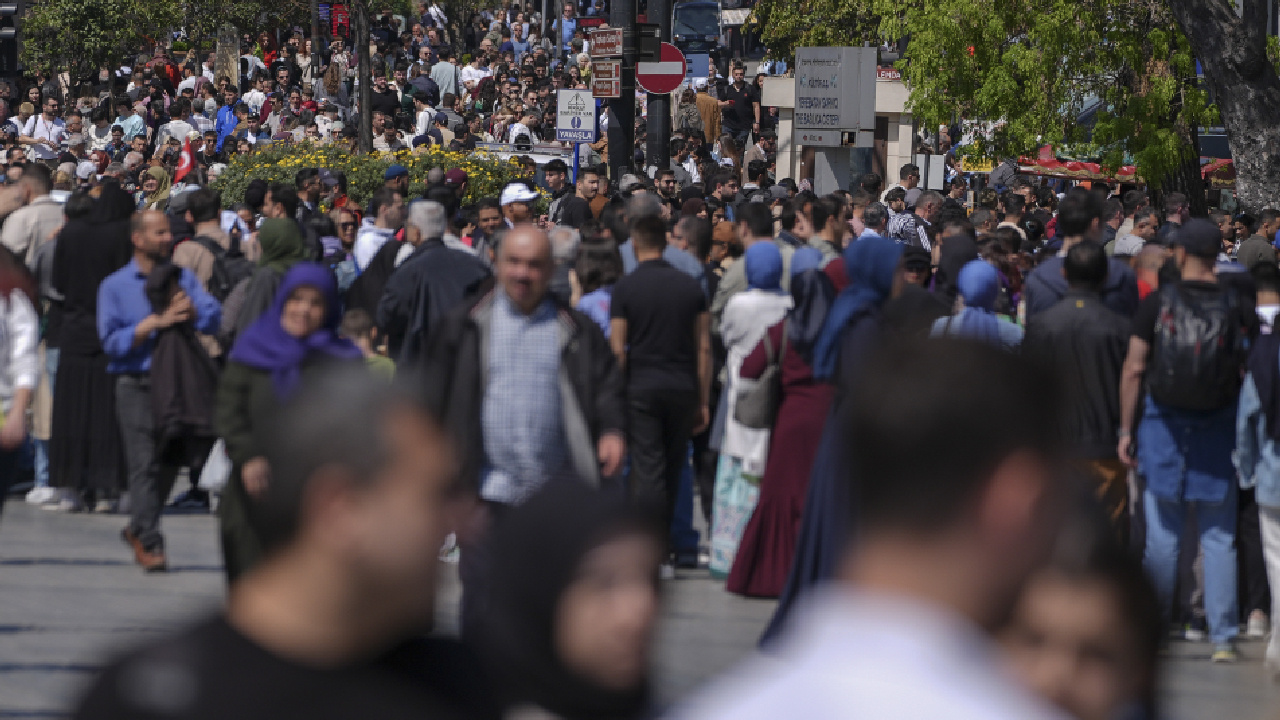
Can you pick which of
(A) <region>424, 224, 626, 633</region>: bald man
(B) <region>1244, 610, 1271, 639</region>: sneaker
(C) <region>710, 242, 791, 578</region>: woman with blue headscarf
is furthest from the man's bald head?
(B) <region>1244, 610, 1271, 639</region>: sneaker

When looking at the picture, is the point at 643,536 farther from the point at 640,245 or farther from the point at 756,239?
the point at 756,239

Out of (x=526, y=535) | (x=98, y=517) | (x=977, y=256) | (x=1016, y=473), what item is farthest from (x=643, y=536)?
(x=98, y=517)

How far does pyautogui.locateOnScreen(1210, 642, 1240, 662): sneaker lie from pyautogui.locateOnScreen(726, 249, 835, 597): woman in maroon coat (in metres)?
2.03

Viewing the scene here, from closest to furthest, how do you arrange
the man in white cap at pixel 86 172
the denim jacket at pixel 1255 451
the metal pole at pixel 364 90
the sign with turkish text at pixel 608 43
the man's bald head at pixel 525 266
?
the man's bald head at pixel 525 266 → the denim jacket at pixel 1255 451 → the sign with turkish text at pixel 608 43 → the man in white cap at pixel 86 172 → the metal pole at pixel 364 90

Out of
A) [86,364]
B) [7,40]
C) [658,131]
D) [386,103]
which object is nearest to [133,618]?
[86,364]

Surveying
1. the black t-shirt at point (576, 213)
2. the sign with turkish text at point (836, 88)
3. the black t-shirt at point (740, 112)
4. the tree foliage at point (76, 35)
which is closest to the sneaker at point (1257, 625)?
the black t-shirt at point (576, 213)

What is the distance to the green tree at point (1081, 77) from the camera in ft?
59.1

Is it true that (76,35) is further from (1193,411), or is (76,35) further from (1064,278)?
(1193,411)

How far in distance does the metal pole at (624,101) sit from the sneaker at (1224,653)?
10840mm

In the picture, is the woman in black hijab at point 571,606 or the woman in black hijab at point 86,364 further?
the woman in black hijab at point 86,364

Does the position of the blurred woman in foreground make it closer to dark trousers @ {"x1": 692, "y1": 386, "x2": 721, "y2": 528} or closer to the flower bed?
dark trousers @ {"x1": 692, "y1": 386, "x2": 721, "y2": 528}

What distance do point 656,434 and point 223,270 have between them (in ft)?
11.8

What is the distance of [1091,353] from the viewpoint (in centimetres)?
772

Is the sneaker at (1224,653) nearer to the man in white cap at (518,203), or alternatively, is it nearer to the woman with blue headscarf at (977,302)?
the woman with blue headscarf at (977,302)
